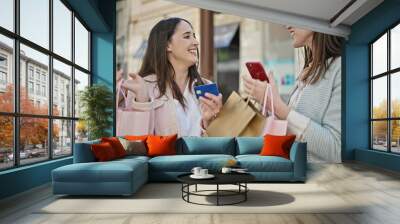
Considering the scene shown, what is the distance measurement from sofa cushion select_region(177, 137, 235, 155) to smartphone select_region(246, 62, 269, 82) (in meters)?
2.23

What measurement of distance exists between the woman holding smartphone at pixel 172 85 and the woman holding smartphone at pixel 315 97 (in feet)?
3.91

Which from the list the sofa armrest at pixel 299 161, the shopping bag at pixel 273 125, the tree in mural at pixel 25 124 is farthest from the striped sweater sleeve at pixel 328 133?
the tree in mural at pixel 25 124

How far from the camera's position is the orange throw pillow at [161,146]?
666 centimetres

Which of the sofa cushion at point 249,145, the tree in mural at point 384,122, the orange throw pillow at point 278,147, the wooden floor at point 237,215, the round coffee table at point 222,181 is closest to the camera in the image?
the wooden floor at point 237,215

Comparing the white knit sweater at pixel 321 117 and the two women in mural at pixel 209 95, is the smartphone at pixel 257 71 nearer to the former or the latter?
the two women in mural at pixel 209 95

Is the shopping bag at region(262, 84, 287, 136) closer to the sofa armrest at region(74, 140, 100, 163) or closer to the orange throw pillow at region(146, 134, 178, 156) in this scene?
the orange throw pillow at region(146, 134, 178, 156)

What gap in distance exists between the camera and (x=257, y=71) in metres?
8.70

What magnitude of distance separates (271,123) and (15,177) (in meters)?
5.37

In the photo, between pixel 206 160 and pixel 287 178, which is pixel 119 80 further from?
pixel 287 178

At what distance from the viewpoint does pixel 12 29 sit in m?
5.06

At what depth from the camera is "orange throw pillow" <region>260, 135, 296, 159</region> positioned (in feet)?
20.8

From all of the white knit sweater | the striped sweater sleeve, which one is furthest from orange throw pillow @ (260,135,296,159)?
the striped sweater sleeve

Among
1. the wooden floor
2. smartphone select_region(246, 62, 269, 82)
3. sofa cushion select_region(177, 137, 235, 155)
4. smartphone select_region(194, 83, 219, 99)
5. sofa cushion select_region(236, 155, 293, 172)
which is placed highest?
smartphone select_region(246, 62, 269, 82)

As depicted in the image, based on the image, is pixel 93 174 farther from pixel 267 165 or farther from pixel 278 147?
pixel 278 147
